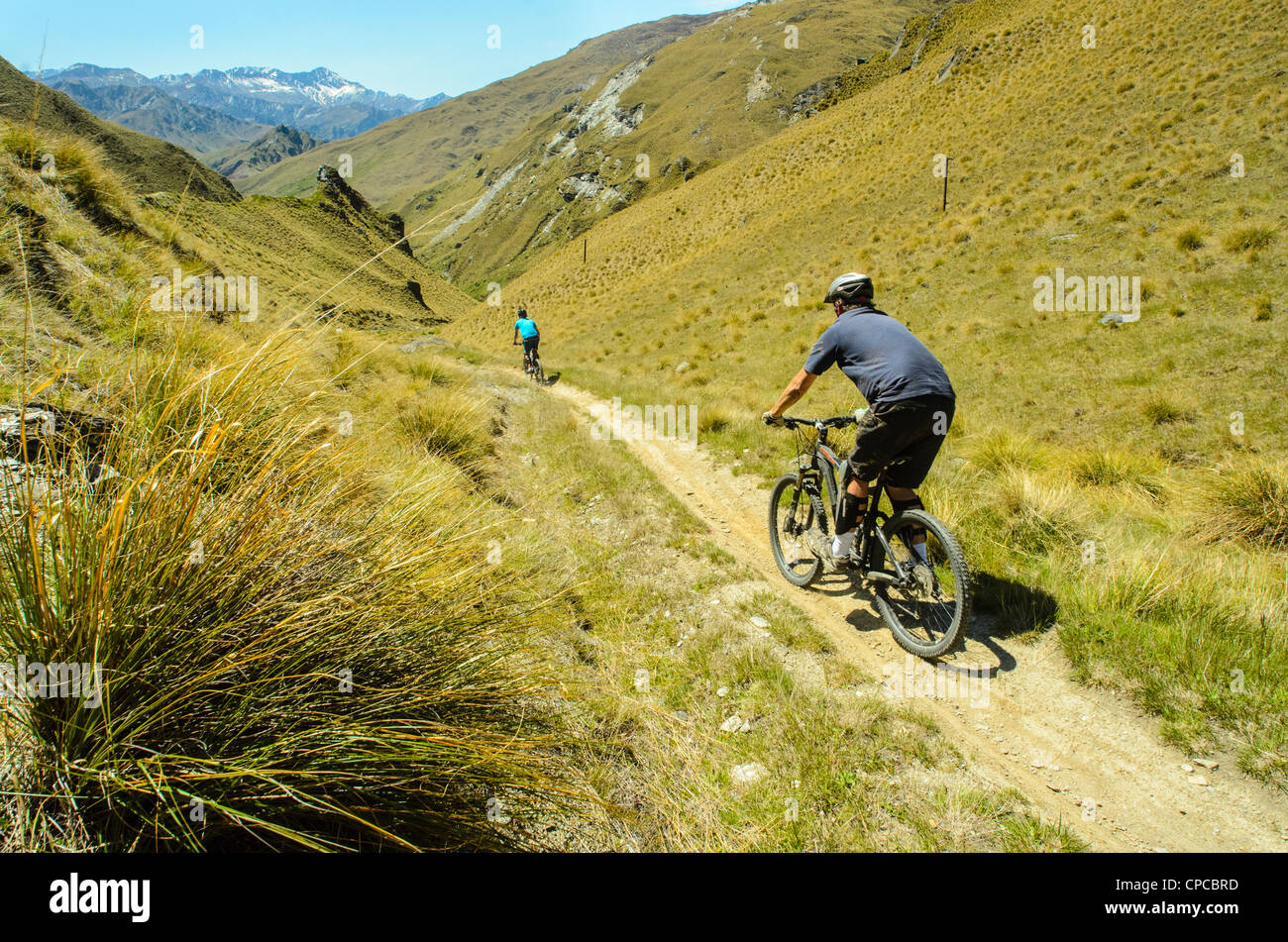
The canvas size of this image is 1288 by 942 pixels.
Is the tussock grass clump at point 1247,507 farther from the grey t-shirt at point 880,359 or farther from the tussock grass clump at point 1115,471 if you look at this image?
the grey t-shirt at point 880,359

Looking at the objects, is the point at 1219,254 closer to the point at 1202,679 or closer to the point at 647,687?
the point at 1202,679

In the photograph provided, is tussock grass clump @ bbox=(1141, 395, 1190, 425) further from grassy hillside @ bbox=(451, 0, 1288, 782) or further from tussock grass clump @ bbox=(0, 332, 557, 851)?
tussock grass clump @ bbox=(0, 332, 557, 851)

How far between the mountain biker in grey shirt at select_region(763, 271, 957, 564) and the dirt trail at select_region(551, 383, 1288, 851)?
2.83ft

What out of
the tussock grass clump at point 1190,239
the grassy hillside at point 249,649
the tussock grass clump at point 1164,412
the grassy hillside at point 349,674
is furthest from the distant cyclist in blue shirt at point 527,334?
the tussock grass clump at point 1190,239

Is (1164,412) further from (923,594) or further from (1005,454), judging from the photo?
(923,594)

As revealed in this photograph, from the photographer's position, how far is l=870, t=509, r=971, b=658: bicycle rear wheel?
3.81 meters

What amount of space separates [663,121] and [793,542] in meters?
135

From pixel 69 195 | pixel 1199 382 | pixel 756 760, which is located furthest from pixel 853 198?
pixel 756 760

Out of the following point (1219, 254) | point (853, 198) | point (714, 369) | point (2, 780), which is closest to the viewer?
point (2, 780)

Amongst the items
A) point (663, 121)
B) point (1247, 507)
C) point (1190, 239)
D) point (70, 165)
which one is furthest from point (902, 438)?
point (663, 121)

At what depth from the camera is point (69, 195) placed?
27.4 feet

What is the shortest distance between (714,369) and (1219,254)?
10811 millimetres

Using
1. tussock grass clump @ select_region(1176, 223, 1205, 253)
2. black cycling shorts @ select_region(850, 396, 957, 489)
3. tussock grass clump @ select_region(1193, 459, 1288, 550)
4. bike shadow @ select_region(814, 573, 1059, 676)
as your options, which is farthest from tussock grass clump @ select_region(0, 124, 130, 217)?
tussock grass clump @ select_region(1176, 223, 1205, 253)

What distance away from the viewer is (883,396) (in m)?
4.08
